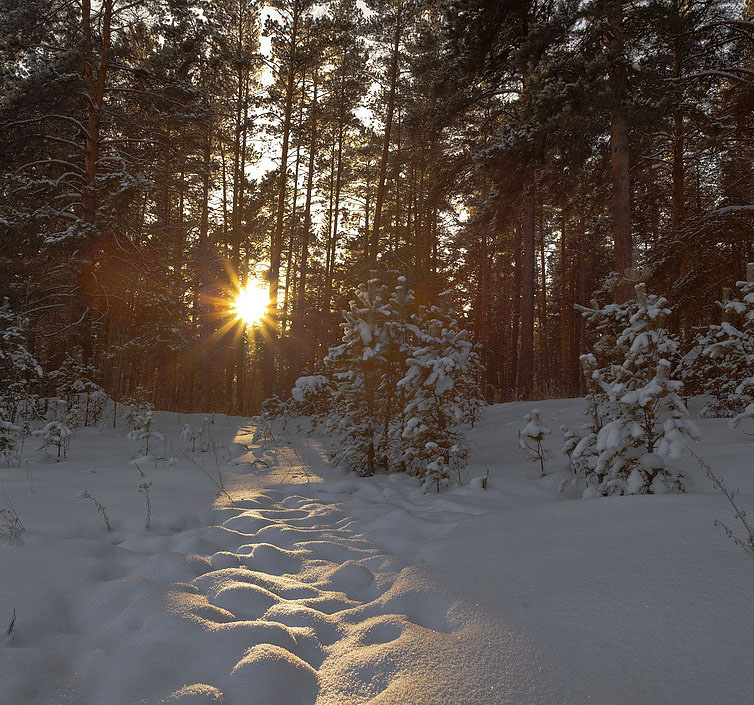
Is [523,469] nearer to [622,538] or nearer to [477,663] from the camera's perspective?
[622,538]

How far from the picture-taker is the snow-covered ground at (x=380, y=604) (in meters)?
1.41

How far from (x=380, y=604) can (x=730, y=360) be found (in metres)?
5.77

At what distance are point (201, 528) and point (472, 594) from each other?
2172mm

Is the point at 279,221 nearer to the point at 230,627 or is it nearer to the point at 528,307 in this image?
the point at 528,307

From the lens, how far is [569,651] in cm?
151

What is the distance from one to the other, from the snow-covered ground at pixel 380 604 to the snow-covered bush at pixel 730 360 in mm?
1702

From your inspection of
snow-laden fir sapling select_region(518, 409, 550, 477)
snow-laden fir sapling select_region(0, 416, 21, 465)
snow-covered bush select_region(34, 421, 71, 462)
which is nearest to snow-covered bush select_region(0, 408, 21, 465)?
snow-laden fir sapling select_region(0, 416, 21, 465)

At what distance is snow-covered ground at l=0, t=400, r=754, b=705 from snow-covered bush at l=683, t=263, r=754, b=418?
1.70 metres

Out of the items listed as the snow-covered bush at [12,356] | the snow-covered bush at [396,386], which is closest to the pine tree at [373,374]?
the snow-covered bush at [396,386]

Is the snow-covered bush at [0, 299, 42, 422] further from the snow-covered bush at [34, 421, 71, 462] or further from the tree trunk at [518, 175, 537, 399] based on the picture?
the tree trunk at [518, 175, 537, 399]

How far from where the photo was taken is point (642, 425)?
3.55m

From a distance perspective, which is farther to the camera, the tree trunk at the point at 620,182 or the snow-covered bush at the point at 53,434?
the tree trunk at the point at 620,182

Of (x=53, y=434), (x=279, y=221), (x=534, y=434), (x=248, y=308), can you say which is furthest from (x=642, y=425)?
(x=248, y=308)

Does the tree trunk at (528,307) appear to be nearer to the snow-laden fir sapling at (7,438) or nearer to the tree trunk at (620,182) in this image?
the tree trunk at (620,182)
